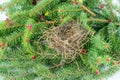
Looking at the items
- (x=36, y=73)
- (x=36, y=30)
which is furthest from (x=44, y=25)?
(x=36, y=73)

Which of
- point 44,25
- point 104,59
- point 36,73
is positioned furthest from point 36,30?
point 104,59

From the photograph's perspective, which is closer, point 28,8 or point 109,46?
point 109,46

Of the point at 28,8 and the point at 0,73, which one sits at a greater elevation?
the point at 28,8

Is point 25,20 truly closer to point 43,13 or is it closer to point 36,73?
point 43,13

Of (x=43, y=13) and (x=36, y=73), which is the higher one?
(x=43, y=13)

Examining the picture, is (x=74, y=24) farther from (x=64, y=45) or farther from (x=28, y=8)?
(x=28, y=8)

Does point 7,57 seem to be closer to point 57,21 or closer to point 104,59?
point 57,21
